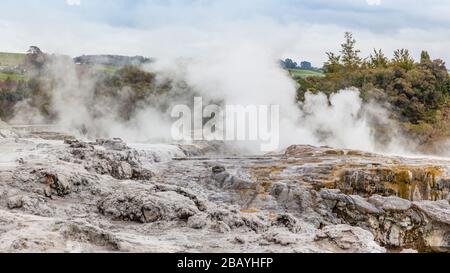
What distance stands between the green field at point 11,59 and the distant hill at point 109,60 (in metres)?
6.09

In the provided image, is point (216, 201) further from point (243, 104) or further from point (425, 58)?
point (425, 58)

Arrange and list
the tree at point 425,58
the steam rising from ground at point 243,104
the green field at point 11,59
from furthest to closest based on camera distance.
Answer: the green field at point 11,59 < the tree at point 425,58 < the steam rising from ground at point 243,104

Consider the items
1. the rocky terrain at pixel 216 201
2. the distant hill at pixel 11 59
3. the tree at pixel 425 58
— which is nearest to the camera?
the rocky terrain at pixel 216 201

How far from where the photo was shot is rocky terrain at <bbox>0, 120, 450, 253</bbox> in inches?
337

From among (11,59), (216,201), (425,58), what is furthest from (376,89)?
(11,59)

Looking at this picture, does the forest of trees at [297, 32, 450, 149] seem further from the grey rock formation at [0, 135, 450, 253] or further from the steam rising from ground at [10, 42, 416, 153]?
the grey rock formation at [0, 135, 450, 253]

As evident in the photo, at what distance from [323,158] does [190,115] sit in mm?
19035

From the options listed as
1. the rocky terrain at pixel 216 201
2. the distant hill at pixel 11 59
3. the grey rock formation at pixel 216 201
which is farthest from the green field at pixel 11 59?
the grey rock formation at pixel 216 201

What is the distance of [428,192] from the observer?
17391 mm

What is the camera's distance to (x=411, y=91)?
3941cm

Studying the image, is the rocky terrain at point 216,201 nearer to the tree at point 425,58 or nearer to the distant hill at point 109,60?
the tree at point 425,58

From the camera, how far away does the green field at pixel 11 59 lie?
54.1m

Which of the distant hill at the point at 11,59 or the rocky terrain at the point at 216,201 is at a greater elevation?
the distant hill at the point at 11,59
